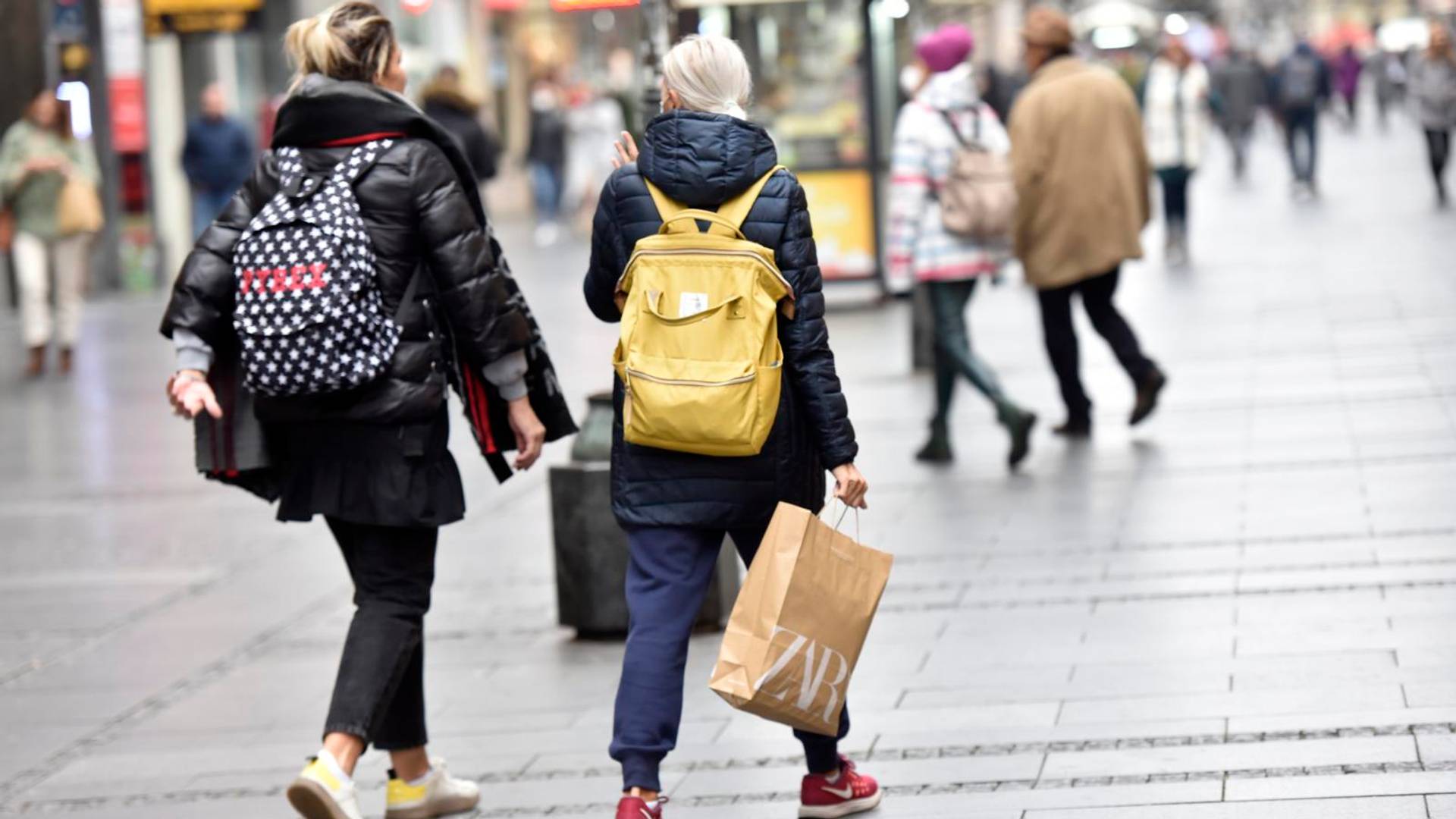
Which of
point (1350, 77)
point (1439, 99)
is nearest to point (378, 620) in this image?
point (1439, 99)

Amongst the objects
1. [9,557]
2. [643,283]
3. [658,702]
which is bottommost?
[9,557]

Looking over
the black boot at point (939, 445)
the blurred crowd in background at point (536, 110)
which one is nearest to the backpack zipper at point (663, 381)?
the blurred crowd in background at point (536, 110)

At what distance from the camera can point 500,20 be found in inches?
1628

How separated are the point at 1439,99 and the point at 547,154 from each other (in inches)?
424

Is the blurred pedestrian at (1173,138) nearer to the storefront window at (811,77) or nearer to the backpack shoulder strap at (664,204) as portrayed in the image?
the storefront window at (811,77)

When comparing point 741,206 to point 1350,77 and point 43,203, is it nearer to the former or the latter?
point 43,203

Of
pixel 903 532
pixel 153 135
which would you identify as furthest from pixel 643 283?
pixel 153 135

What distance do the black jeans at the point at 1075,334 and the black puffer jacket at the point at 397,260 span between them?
5.30 meters

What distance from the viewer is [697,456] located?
4.46 meters

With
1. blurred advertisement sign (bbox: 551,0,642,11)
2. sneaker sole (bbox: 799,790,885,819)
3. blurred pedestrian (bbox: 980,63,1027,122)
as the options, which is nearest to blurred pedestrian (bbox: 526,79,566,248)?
blurred pedestrian (bbox: 980,63,1027,122)

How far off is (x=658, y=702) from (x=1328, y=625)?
2.46 meters

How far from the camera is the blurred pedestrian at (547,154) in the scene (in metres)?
27.0

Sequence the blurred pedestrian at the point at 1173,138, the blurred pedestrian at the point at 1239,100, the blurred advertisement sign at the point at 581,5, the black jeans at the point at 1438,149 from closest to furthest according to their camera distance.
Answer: the blurred advertisement sign at the point at 581,5
the blurred pedestrian at the point at 1173,138
the black jeans at the point at 1438,149
the blurred pedestrian at the point at 1239,100

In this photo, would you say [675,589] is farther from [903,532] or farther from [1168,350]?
[1168,350]
